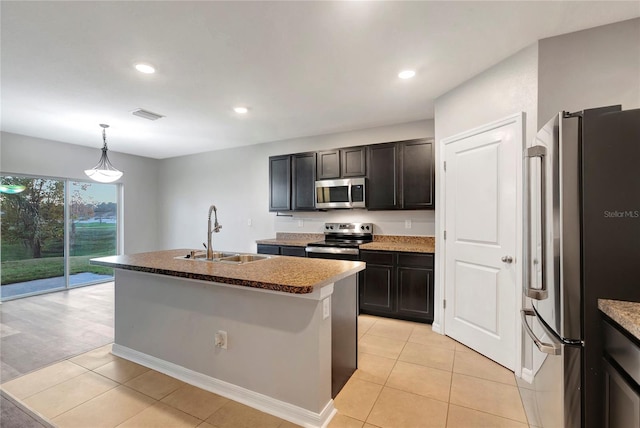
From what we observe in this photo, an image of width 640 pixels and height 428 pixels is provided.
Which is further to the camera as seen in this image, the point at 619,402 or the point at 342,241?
the point at 342,241

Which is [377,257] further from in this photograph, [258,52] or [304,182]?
[258,52]

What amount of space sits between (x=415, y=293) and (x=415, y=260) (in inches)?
14.9

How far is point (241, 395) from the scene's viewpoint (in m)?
1.95

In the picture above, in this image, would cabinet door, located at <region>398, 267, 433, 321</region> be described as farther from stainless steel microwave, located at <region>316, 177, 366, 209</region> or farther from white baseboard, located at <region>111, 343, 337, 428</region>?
white baseboard, located at <region>111, 343, 337, 428</region>

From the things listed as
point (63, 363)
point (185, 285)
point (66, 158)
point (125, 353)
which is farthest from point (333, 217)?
point (66, 158)

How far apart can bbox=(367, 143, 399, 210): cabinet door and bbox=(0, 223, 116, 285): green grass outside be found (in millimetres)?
5125

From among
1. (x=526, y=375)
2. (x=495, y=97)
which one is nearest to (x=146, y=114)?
(x=495, y=97)

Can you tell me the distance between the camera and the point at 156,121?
12.6 ft

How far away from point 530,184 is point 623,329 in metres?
0.76

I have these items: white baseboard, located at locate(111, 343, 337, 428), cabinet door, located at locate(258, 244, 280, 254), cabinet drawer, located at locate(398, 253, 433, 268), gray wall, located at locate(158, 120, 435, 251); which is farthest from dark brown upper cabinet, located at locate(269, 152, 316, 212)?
white baseboard, located at locate(111, 343, 337, 428)

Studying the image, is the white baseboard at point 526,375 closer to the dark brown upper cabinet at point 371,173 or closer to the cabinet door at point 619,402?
the cabinet door at point 619,402

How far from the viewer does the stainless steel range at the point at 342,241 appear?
366cm

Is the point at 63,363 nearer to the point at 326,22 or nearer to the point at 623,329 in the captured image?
the point at 326,22

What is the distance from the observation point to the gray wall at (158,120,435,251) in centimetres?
404
